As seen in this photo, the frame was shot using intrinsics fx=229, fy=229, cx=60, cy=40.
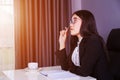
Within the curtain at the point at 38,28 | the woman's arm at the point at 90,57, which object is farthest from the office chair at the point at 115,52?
the curtain at the point at 38,28

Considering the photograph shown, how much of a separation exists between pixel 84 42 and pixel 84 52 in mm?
93

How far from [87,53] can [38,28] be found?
134cm

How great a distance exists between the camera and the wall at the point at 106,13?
3.06 m

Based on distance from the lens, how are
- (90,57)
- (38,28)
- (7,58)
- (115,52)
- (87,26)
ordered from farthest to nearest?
(7,58) → (38,28) → (115,52) → (87,26) → (90,57)

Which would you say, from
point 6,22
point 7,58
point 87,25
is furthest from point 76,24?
point 7,58

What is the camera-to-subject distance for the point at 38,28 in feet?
9.97

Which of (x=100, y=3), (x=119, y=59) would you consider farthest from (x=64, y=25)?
(x=119, y=59)

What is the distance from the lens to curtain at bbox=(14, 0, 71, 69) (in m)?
2.96

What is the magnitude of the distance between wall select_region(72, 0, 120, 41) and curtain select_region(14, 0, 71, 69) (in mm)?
374

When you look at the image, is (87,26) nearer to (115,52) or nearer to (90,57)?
(90,57)

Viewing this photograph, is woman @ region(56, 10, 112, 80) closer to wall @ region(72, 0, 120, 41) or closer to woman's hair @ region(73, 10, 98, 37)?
woman's hair @ region(73, 10, 98, 37)

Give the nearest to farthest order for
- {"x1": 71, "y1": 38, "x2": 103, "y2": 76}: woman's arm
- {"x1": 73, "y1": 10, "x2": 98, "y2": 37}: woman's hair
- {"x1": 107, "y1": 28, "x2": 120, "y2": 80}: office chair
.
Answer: {"x1": 71, "y1": 38, "x2": 103, "y2": 76}: woman's arm
{"x1": 73, "y1": 10, "x2": 98, "y2": 37}: woman's hair
{"x1": 107, "y1": 28, "x2": 120, "y2": 80}: office chair

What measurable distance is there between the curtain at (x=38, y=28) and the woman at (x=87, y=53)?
3.28ft

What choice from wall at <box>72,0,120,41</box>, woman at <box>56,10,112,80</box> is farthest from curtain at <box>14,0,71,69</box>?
woman at <box>56,10,112,80</box>
